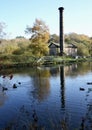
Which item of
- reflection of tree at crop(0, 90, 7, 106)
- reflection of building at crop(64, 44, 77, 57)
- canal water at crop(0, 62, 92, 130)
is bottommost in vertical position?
reflection of tree at crop(0, 90, 7, 106)

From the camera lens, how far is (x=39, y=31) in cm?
8219

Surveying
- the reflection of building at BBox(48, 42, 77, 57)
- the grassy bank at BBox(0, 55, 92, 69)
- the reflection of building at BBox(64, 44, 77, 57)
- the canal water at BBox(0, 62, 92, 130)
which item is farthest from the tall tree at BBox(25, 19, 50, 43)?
the canal water at BBox(0, 62, 92, 130)

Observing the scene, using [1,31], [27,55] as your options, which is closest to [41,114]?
[27,55]

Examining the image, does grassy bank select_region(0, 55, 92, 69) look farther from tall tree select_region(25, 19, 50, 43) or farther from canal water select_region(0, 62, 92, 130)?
canal water select_region(0, 62, 92, 130)

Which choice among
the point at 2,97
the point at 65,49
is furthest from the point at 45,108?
the point at 65,49

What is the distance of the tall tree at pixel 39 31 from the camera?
268 ft

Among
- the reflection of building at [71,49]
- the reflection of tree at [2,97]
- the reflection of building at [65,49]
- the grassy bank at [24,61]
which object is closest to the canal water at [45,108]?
the reflection of tree at [2,97]

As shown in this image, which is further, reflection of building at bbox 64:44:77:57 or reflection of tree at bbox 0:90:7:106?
reflection of building at bbox 64:44:77:57

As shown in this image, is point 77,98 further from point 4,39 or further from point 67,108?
point 4,39

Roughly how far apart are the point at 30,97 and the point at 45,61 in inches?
2099

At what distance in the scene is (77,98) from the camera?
26.0 m

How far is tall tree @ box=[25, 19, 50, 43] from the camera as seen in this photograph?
268ft

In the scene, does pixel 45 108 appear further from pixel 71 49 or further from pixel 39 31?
pixel 71 49

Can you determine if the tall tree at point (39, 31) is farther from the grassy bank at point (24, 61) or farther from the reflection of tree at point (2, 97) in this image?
the reflection of tree at point (2, 97)
